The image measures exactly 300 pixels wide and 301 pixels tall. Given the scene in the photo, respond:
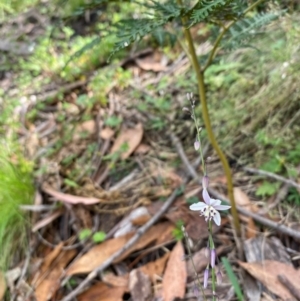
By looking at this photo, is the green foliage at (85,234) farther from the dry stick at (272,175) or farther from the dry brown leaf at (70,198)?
the dry stick at (272,175)

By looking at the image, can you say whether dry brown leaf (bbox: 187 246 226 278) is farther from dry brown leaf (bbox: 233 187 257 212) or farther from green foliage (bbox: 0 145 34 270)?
green foliage (bbox: 0 145 34 270)

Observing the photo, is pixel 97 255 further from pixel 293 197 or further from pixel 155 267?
pixel 293 197

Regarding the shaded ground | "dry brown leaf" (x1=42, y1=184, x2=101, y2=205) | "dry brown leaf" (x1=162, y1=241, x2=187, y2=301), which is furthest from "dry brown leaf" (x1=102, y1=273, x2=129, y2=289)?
"dry brown leaf" (x1=42, y1=184, x2=101, y2=205)

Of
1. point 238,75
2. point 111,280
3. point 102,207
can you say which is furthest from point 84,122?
point 111,280

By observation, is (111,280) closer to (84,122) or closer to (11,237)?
(11,237)

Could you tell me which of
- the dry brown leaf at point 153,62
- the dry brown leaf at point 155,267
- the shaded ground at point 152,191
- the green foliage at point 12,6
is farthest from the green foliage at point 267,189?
the green foliage at point 12,6

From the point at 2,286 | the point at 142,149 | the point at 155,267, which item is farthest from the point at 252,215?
the point at 2,286
